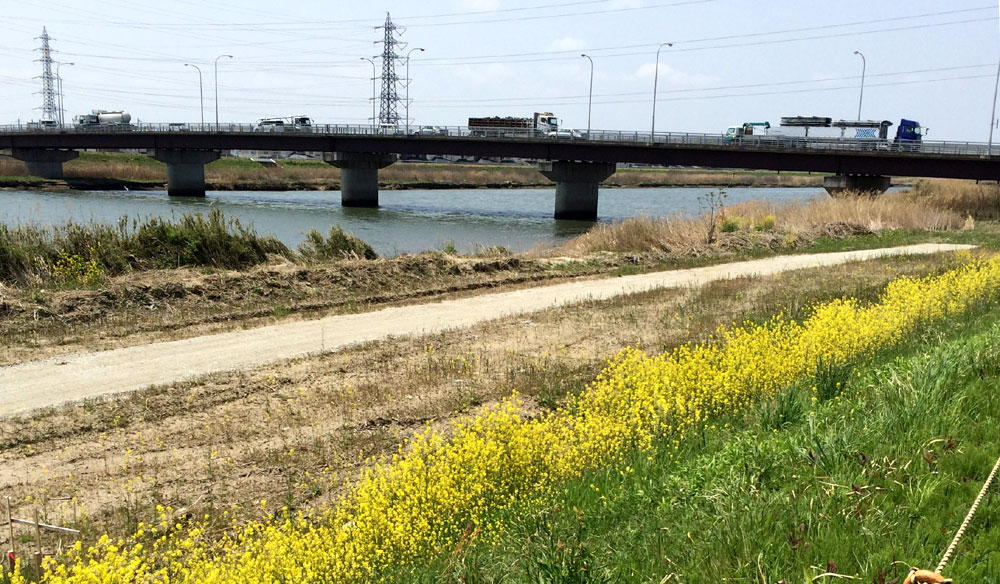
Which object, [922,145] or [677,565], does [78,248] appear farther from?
[922,145]

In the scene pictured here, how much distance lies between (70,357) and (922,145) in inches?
2283

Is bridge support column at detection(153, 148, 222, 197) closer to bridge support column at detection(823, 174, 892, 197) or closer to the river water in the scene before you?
the river water

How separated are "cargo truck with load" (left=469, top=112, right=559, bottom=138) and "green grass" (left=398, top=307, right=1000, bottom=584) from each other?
229 ft

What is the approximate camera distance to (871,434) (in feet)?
21.6

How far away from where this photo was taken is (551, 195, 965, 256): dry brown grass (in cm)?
2888

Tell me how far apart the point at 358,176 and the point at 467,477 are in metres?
72.7

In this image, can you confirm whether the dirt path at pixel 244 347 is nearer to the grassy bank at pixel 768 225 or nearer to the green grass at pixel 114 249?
the green grass at pixel 114 249

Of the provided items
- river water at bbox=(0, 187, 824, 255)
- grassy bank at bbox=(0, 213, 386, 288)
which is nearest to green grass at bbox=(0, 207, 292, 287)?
grassy bank at bbox=(0, 213, 386, 288)

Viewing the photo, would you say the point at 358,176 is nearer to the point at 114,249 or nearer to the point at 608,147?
the point at 608,147

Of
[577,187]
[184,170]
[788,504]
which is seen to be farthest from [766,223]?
[184,170]

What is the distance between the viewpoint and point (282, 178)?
9762 centimetres

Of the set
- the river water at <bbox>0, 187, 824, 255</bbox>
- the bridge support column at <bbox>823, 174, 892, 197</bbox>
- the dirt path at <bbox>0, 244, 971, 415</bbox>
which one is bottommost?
the river water at <bbox>0, 187, 824, 255</bbox>

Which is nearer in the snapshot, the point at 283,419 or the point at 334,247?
the point at 283,419

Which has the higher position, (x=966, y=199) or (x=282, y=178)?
(x=966, y=199)
